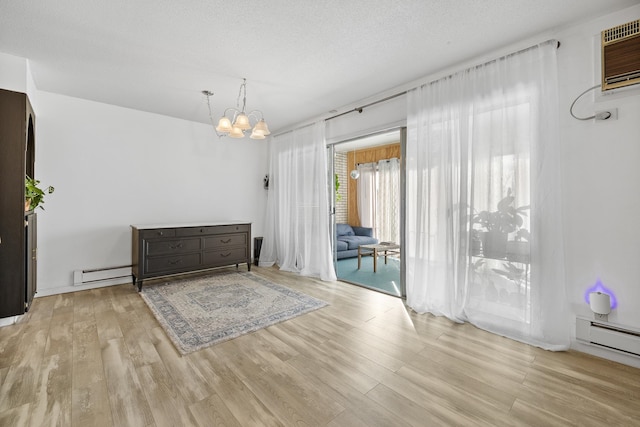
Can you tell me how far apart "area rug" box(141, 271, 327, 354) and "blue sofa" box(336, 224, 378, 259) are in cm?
211

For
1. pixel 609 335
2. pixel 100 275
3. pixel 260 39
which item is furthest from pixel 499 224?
pixel 100 275

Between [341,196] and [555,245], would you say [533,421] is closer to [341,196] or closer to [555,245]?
[555,245]

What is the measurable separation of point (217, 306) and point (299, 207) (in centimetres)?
215

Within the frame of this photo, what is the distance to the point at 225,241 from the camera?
4.39 m

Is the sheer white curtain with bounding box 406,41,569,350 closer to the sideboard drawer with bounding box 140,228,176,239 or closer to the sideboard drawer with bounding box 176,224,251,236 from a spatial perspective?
the sideboard drawer with bounding box 176,224,251,236

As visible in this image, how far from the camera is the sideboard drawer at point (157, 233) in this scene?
3637 millimetres

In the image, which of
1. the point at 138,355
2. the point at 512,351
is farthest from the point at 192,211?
the point at 512,351

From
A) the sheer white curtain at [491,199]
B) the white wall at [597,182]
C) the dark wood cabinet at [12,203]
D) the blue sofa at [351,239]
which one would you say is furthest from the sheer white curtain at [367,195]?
the dark wood cabinet at [12,203]

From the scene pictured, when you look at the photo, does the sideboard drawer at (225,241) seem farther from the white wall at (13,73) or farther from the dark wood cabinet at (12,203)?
the white wall at (13,73)

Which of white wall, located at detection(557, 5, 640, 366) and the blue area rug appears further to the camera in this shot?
the blue area rug

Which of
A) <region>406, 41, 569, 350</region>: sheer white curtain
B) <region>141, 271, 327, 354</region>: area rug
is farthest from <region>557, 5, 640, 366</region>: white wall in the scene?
<region>141, 271, 327, 354</region>: area rug

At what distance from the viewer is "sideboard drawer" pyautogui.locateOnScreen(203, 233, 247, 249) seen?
423cm

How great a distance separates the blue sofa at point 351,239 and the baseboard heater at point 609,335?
3912mm

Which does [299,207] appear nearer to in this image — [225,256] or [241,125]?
[225,256]
